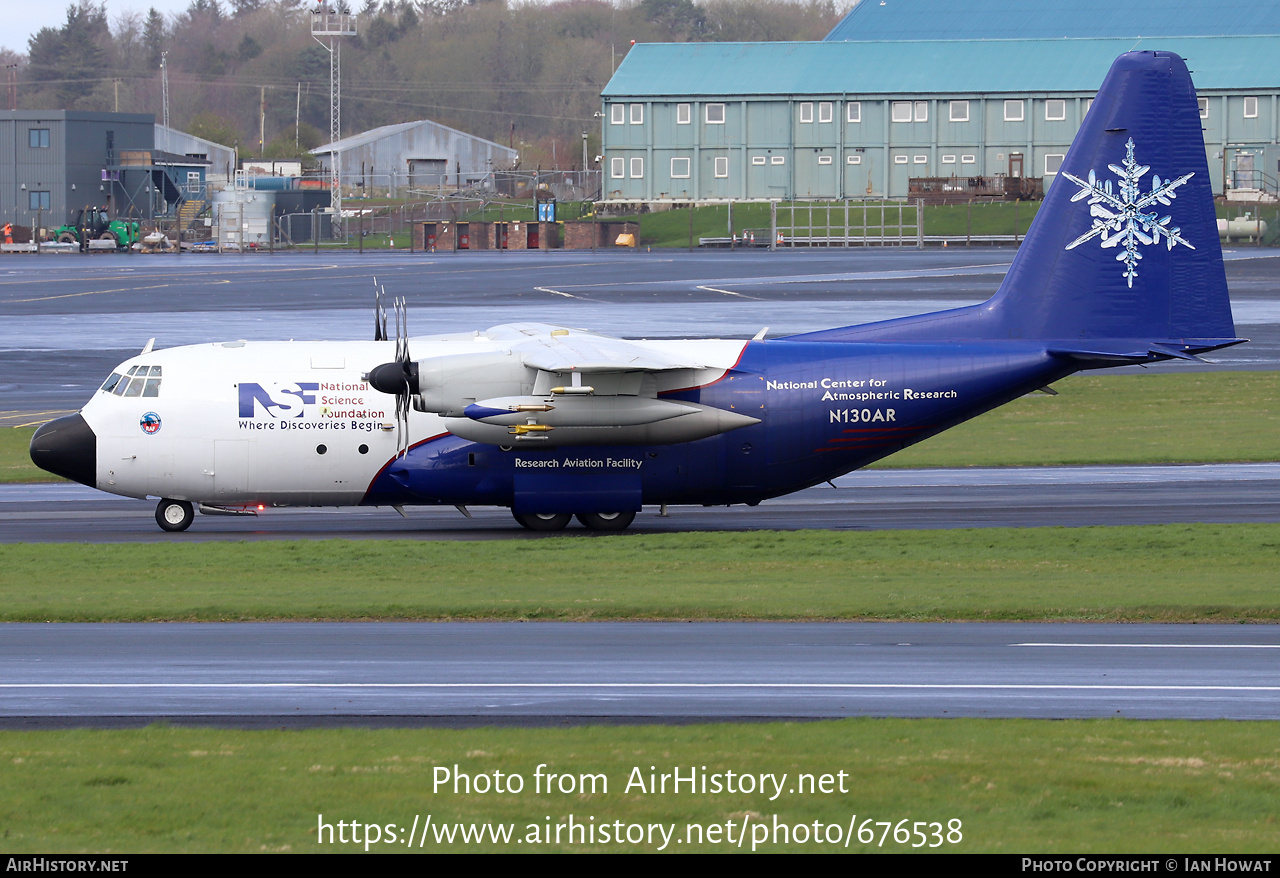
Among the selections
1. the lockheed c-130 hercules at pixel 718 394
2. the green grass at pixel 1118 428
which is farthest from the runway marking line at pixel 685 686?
the green grass at pixel 1118 428

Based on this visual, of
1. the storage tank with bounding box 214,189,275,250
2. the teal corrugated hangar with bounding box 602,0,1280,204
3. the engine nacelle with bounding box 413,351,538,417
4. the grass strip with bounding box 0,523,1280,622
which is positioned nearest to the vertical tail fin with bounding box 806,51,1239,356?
the grass strip with bounding box 0,523,1280,622

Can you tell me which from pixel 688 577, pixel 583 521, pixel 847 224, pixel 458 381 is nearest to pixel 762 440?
pixel 583 521

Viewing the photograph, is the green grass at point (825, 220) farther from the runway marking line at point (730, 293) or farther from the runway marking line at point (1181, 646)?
the runway marking line at point (1181, 646)

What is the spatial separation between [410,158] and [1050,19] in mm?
77370

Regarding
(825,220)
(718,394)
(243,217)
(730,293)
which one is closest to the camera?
(718,394)

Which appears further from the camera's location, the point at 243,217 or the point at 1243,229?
the point at 243,217

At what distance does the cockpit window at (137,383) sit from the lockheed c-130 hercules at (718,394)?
0.14ft

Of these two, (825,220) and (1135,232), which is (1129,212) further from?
(825,220)

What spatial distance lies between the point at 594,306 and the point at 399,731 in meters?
56.9

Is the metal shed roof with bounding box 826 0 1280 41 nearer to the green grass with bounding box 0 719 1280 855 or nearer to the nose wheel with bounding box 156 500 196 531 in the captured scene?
the nose wheel with bounding box 156 500 196 531

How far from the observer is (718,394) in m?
28.0

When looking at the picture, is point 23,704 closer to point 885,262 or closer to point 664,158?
point 885,262

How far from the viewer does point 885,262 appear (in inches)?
3625

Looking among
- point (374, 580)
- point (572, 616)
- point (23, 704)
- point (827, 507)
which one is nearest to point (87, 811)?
point (23, 704)
